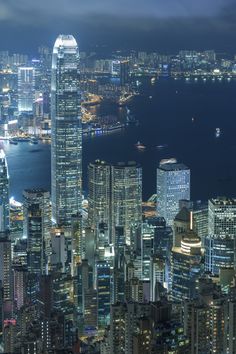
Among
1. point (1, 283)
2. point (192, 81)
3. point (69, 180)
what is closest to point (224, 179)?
point (69, 180)

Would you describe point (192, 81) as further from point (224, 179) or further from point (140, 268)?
point (140, 268)

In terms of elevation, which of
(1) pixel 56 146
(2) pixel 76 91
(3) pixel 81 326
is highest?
(2) pixel 76 91

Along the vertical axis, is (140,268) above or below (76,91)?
below

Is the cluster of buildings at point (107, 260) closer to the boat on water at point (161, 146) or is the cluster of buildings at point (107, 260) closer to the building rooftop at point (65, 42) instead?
the building rooftop at point (65, 42)

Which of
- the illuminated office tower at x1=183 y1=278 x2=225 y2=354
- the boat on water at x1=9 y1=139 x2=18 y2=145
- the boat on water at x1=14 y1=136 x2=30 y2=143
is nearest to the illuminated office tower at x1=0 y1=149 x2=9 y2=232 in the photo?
the boat on water at x1=9 y1=139 x2=18 y2=145

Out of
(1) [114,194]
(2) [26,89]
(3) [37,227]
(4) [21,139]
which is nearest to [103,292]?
(3) [37,227]

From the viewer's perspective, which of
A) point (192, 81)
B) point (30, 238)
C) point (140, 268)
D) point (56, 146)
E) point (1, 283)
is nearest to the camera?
point (1, 283)

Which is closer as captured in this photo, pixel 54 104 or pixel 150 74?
pixel 54 104

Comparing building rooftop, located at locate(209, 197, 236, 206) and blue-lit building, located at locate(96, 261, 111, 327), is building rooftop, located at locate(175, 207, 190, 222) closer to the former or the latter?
building rooftop, located at locate(209, 197, 236, 206)
